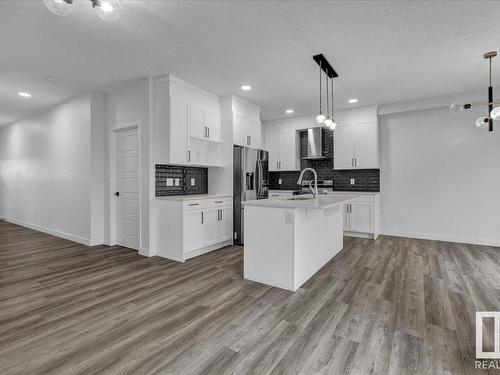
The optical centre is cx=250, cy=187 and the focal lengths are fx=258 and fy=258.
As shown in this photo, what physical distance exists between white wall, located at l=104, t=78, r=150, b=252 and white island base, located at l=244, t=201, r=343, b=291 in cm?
187

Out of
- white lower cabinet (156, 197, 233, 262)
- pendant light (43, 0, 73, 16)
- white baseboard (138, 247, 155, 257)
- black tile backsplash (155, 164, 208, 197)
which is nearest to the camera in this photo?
pendant light (43, 0, 73, 16)

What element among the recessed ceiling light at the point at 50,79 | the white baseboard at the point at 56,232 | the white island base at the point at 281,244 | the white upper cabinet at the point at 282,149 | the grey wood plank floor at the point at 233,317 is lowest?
the grey wood plank floor at the point at 233,317

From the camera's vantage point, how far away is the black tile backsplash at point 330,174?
5750mm

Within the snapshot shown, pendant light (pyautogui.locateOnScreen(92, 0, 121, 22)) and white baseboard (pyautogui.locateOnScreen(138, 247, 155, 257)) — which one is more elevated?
pendant light (pyautogui.locateOnScreen(92, 0, 121, 22))

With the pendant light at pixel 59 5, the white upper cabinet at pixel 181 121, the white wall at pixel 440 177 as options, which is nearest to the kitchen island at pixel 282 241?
the white upper cabinet at pixel 181 121

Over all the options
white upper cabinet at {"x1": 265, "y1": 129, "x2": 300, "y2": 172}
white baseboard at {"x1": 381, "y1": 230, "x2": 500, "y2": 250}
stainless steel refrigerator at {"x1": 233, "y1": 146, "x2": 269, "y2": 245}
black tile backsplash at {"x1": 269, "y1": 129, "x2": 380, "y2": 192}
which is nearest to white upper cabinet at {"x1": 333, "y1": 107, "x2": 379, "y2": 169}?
black tile backsplash at {"x1": 269, "y1": 129, "x2": 380, "y2": 192}

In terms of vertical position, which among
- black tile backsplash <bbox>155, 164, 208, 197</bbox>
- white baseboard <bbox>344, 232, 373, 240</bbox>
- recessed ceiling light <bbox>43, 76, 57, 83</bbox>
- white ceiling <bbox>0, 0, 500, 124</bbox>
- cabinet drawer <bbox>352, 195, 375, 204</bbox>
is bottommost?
white baseboard <bbox>344, 232, 373, 240</bbox>

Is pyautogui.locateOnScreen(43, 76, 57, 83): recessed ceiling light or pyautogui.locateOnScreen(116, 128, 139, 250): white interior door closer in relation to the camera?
pyautogui.locateOnScreen(43, 76, 57, 83): recessed ceiling light

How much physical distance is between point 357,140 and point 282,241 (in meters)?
3.79

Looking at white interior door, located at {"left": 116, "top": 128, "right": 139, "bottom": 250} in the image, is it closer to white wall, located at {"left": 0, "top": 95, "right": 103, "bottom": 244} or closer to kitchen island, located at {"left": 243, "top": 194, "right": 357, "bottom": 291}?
white wall, located at {"left": 0, "top": 95, "right": 103, "bottom": 244}

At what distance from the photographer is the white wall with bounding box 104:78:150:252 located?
4.02 m

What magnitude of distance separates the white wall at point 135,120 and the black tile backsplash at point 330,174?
390cm

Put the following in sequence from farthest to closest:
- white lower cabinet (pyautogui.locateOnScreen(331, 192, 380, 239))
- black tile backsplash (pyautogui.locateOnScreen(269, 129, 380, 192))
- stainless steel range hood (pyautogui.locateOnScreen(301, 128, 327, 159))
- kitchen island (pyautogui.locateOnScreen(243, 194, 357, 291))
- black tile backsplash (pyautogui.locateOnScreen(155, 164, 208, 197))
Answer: stainless steel range hood (pyautogui.locateOnScreen(301, 128, 327, 159))
black tile backsplash (pyautogui.locateOnScreen(269, 129, 380, 192))
white lower cabinet (pyautogui.locateOnScreen(331, 192, 380, 239))
black tile backsplash (pyautogui.locateOnScreen(155, 164, 208, 197))
kitchen island (pyautogui.locateOnScreen(243, 194, 357, 291))

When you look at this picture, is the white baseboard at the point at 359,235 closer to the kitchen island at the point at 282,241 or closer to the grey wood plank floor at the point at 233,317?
the grey wood plank floor at the point at 233,317
